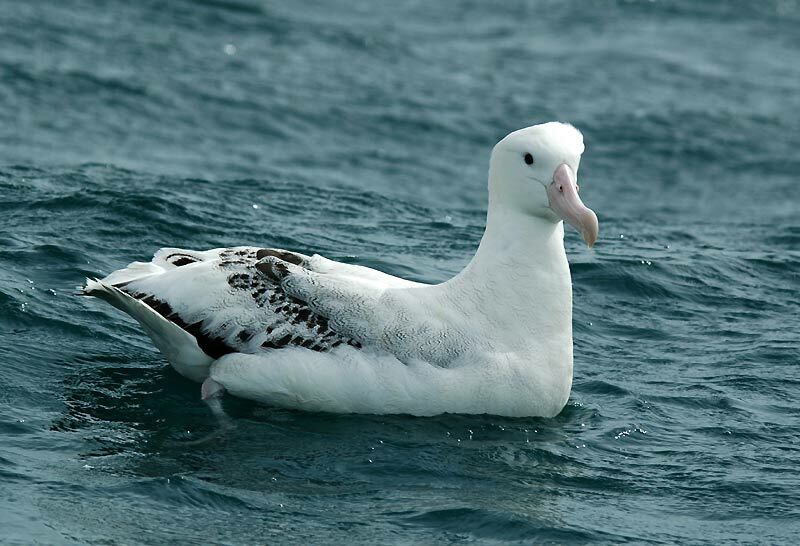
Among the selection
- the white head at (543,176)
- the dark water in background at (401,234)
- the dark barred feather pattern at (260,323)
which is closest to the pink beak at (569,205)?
the white head at (543,176)

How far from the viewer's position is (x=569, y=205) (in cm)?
911

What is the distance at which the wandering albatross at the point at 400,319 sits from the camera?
8969 millimetres

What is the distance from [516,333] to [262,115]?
12.5 meters

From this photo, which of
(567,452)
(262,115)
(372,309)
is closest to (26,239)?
(372,309)

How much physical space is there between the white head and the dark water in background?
1.35 metres

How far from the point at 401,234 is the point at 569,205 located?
543 centimetres

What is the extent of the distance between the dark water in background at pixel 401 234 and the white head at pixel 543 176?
4.43 ft

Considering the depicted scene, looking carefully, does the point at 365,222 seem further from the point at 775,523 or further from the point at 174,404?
the point at 775,523

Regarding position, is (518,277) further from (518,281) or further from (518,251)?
(518,251)

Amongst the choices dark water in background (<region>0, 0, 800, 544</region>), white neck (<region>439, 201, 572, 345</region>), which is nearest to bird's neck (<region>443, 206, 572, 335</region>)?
white neck (<region>439, 201, 572, 345</region>)

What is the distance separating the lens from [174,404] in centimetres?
932

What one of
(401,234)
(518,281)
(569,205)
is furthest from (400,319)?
(401,234)

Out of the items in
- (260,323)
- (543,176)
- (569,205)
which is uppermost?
(543,176)

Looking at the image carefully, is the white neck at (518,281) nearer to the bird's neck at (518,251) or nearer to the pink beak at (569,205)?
the bird's neck at (518,251)
